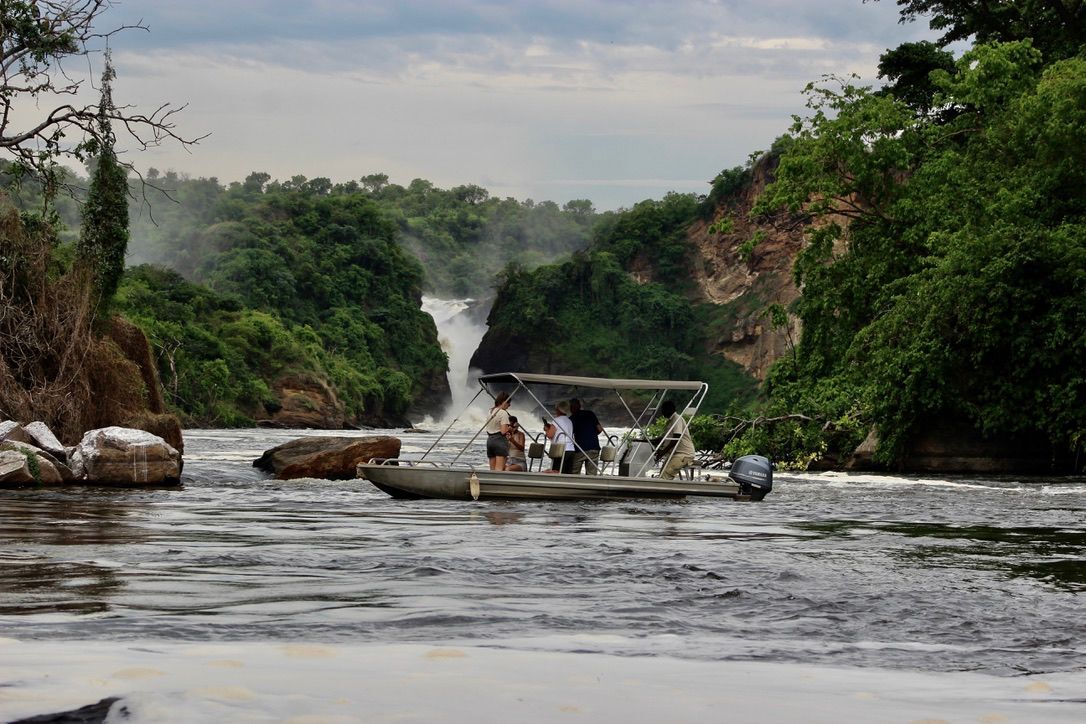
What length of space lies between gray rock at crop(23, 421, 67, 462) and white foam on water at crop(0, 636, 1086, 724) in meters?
16.4

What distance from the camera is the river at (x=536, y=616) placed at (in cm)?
564

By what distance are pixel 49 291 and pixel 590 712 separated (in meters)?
21.5

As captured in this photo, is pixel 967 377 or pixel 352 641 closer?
pixel 352 641

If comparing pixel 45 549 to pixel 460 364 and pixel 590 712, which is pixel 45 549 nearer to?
pixel 590 712

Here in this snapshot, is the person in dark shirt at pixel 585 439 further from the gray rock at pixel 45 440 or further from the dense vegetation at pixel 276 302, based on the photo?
the dense vegetation at pixel 276 302

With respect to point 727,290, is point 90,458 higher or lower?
lower

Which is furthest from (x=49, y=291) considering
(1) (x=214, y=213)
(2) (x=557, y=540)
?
(1) (x=214, y=213)

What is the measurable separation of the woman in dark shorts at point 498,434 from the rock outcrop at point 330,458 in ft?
16.6

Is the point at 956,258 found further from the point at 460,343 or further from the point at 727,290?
the point at 460,343

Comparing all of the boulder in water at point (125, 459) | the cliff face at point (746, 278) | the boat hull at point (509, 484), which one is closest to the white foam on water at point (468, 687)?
the boat hull at point (509, 484)

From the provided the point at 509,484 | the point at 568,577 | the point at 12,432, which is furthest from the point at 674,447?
the point at 568,577

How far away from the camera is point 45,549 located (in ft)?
36.7

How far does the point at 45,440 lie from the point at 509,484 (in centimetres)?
805

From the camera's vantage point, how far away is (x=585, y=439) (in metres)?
21.0
